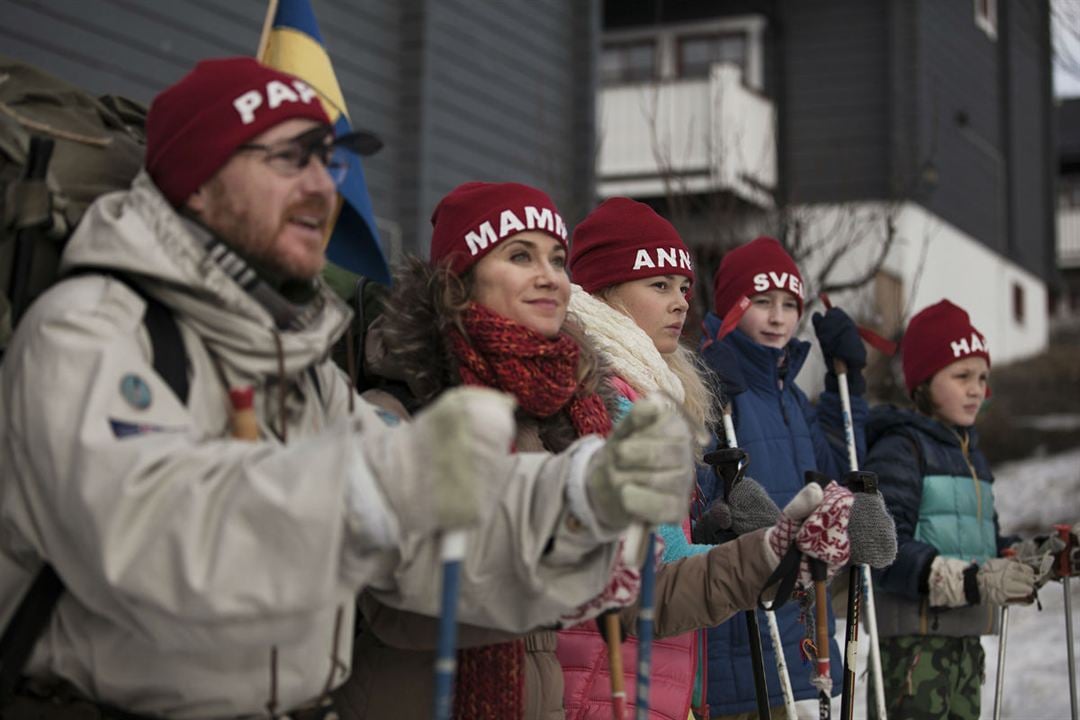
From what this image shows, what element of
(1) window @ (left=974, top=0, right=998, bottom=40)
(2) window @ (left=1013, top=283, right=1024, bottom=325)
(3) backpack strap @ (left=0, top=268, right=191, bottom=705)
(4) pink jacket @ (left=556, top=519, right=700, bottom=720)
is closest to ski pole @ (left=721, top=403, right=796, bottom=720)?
(4) pink jacket @ (left=556, top=519, right=700, bottom=720)

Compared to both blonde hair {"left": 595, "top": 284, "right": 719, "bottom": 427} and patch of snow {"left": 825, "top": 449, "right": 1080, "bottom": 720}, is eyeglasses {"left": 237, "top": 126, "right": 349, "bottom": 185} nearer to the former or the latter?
blonde hair {"left": 595, "top": 284, "right": 719, "bottom": 427}

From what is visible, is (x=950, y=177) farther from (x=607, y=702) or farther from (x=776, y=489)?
(x=607, y=702)

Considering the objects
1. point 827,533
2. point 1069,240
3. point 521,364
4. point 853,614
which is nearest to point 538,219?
point 521,364

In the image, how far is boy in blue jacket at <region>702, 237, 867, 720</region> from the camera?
4449mm

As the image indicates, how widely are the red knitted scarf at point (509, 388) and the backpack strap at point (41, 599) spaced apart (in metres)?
0.93

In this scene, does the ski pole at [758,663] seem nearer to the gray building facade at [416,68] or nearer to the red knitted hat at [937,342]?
the red knitted hat at [937,342]

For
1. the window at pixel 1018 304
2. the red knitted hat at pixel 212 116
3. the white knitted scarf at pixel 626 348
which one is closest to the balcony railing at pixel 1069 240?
the window at pixel 1018 304

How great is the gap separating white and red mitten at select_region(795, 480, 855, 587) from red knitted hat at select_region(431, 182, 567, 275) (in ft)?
3.07

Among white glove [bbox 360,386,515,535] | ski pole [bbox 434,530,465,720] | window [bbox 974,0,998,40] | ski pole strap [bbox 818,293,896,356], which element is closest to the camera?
white glove [bbox 360,386,515,535]

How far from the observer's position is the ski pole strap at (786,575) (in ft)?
10.9

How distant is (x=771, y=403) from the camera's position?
4926 millimetres

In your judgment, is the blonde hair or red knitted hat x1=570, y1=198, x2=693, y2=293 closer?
the blonde hair

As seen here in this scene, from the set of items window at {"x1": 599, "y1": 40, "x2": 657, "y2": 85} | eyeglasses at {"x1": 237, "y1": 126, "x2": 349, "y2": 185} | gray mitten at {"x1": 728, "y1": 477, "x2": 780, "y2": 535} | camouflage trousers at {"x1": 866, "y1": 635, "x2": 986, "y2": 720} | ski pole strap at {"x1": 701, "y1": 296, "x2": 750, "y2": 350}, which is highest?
window at {"x1": 599, "y1": 40, "x2": 657, "y2": 85}

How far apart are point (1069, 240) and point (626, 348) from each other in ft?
111
